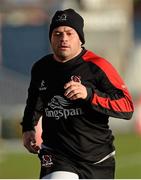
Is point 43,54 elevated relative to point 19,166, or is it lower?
elevated

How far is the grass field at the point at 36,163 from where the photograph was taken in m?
17.5

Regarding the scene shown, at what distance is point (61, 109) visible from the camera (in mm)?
8031

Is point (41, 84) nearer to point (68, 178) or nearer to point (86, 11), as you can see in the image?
point (68, 178)

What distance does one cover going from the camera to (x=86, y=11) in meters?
40.3

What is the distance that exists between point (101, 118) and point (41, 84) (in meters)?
0.67

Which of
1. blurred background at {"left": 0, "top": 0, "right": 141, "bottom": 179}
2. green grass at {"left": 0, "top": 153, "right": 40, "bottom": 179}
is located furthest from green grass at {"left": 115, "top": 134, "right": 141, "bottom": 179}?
green grass at {"left": 0, "top": 153, "right": 40, "bottom": 179}

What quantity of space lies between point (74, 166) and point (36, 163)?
38.7ft

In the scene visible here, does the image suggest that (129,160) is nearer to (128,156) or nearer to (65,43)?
(128,156)

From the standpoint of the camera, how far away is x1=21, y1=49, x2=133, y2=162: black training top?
7.88 metres

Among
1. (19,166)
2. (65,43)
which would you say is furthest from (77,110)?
(19,166)

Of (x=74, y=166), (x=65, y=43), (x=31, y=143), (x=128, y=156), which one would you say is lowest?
(x=128, y=156)

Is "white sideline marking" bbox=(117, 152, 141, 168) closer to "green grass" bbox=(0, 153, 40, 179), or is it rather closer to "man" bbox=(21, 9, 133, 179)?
"green grass" bbox=(0, 153, 40, 179)

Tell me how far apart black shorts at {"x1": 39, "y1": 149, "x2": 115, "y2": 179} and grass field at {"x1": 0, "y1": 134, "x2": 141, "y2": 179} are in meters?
8.62

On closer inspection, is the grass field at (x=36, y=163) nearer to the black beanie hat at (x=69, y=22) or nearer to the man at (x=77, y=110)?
the man at (x=77, y=110)
